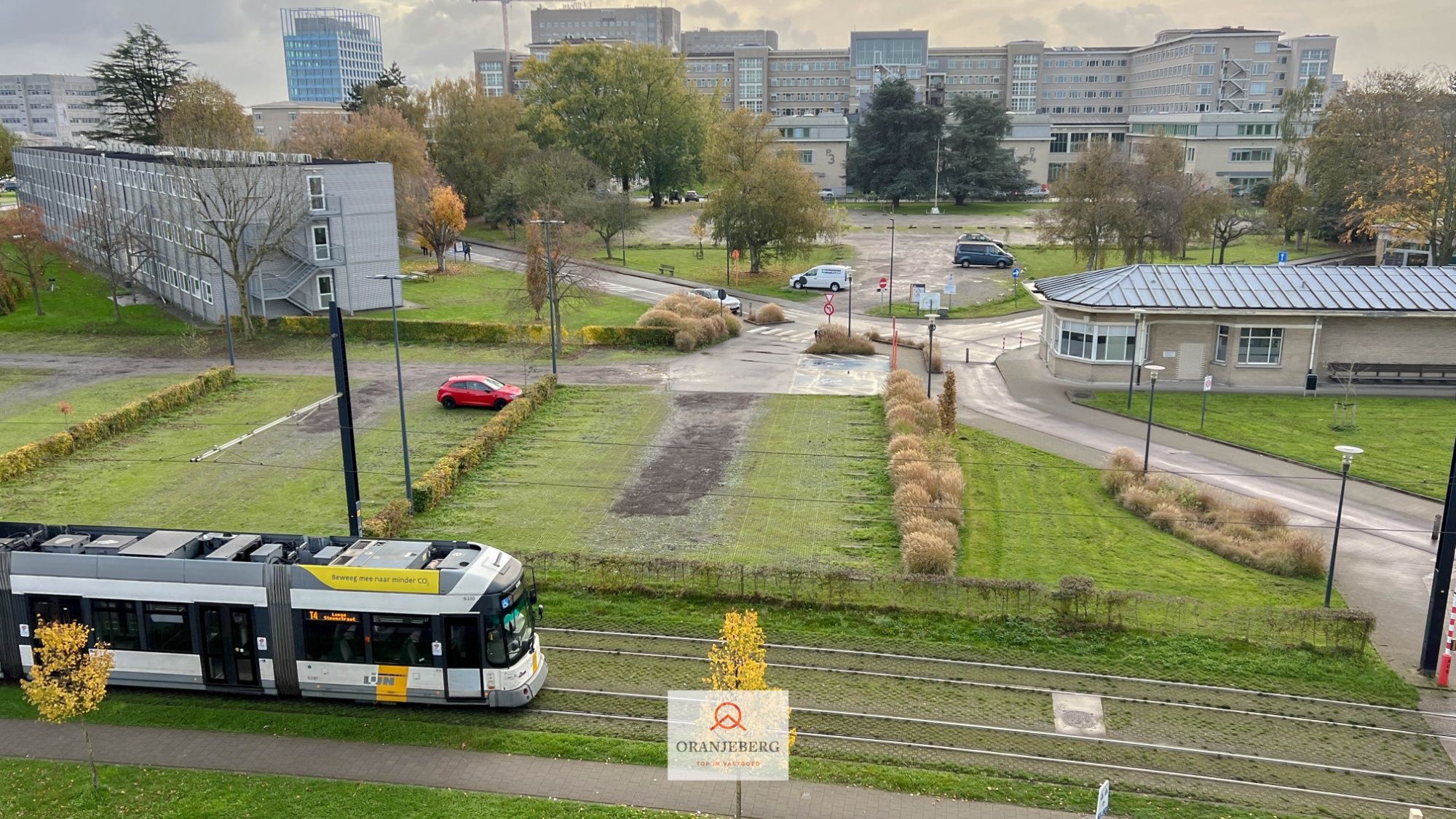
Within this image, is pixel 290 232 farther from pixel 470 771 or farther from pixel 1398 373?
pixel 1398 373

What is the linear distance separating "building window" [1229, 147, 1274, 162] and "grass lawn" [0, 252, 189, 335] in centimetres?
9115

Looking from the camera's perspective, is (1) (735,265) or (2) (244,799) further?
(1) (735,265)

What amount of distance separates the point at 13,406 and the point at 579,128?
61.9 meters

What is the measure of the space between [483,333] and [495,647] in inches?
1382

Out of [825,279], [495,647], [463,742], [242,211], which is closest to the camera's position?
[463,742]

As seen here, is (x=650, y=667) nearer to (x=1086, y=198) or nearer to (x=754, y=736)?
(x=754, y=736)

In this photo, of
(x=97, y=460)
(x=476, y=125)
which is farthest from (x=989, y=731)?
(x=476, y=125)

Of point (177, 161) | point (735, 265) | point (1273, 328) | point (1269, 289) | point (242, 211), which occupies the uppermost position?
point (177, 161)

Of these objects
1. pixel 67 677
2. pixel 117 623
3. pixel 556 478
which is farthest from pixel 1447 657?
pixel 117 623

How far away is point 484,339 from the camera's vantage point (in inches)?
2003

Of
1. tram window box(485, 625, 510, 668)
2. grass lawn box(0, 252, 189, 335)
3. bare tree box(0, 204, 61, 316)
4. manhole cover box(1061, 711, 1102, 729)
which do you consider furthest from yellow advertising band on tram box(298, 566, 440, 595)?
bare tree box(0, 204, 61, 316)

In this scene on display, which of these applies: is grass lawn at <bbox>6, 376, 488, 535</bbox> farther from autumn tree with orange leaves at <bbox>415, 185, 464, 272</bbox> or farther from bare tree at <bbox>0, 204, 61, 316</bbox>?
autumn tree with orange leaves at <bbox>415, 185, 464, 272</bbox>

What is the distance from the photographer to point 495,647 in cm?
1767
